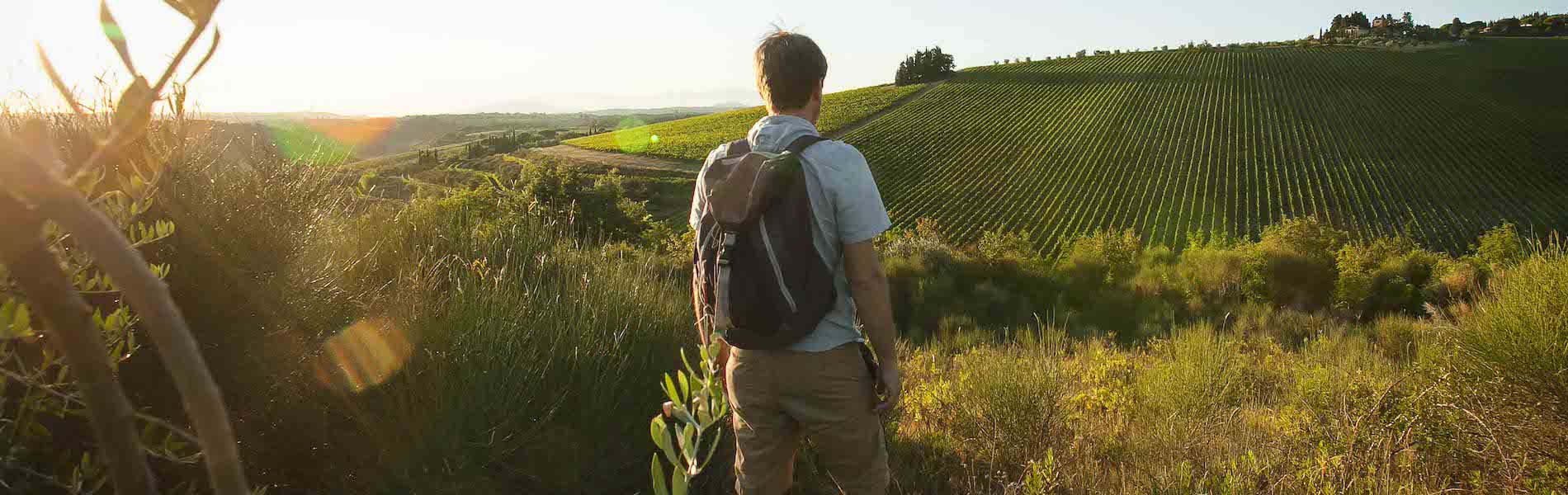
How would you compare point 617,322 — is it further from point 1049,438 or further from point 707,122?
point 707,122

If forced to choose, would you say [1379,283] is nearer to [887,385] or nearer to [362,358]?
[887,385]

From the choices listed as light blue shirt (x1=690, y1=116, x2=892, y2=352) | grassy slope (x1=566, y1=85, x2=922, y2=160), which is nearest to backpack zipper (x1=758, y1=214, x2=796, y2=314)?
light blue shirt (x1=690, y1=116, x2=892, y2=352)

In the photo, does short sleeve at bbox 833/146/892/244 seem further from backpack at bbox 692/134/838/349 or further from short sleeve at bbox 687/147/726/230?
short sleeve at bbox 687/147/726/230

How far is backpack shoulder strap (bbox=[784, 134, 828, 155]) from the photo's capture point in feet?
7.40

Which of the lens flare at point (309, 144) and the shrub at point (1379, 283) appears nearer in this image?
the lens flare at point (309, 144)

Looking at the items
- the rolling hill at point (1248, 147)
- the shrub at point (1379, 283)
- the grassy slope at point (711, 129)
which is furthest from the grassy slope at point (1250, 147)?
the shrub at point (1379, 283)

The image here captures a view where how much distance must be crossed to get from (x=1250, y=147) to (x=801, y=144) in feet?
172

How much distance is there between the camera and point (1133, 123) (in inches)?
2080

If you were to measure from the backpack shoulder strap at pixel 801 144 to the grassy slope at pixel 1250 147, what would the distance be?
114ft

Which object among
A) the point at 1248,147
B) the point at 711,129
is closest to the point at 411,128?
the point at 711,129

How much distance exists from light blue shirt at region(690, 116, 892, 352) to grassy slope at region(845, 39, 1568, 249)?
34.7 m

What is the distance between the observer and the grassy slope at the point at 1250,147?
37500 millimetres

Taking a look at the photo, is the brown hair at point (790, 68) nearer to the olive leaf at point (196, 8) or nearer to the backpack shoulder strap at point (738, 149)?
the backpack shoulder strap at point (738, 149)

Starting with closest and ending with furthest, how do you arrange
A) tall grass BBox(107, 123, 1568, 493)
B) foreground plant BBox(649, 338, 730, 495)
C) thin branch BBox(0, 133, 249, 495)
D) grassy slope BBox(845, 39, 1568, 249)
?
→ 1. thin branch BBox(0, 133, 249, 495)
2. foreground plant BBox(649, 338, 730, 495)
3. tall grass BBox(107, 123, 1568, 493)
4. grassy slope BBox(845, 39, 1568, 249)
